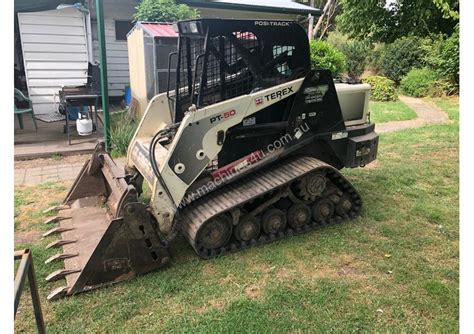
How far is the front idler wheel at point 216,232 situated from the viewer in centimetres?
393

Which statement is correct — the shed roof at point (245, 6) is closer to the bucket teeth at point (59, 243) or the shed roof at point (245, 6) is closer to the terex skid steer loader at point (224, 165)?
the terex skid steer loader at point (224, 165)

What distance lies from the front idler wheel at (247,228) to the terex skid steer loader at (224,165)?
11 millimetres

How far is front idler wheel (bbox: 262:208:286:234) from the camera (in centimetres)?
426

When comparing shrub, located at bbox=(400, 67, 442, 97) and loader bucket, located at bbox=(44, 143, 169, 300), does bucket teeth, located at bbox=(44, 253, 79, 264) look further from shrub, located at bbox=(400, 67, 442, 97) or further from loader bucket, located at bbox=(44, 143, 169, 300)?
shrub, located at bbox=(400, 67, 442, 97)

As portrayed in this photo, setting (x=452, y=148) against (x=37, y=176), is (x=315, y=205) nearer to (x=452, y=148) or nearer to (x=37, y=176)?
(x=37, y=176)

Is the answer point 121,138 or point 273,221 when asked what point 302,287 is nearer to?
point 273,221

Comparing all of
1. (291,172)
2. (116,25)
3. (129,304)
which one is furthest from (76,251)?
(116,25)

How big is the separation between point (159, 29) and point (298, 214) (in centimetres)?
524

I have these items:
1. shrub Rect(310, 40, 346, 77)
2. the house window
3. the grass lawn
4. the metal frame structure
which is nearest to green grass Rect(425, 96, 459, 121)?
shrub Rect(310, 40, 346, 77)

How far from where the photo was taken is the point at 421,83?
1612 cm

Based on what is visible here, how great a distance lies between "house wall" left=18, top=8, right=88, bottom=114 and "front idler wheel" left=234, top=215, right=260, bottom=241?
767cm

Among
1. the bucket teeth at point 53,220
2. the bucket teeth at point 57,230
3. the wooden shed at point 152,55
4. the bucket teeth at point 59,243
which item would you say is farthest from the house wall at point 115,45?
the bucket teeth at point 59,243

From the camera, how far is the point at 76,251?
3904 millimetres

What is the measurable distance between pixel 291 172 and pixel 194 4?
9018 mm
